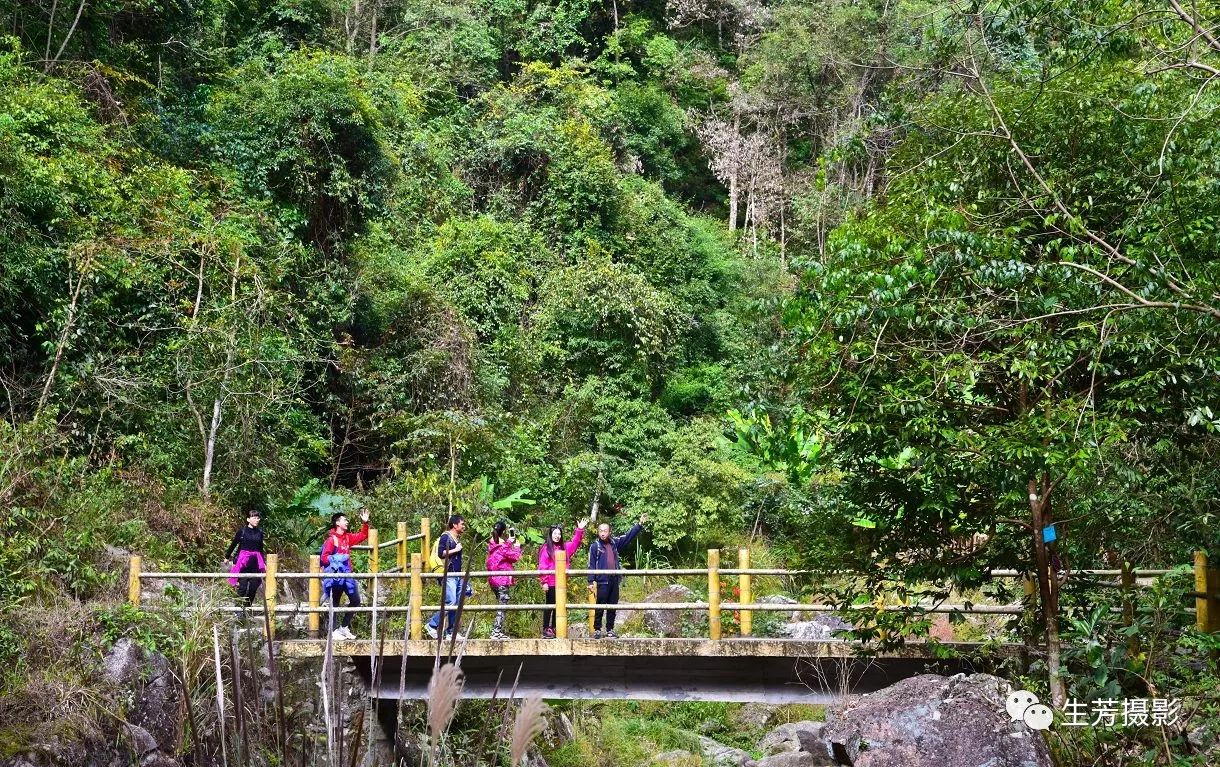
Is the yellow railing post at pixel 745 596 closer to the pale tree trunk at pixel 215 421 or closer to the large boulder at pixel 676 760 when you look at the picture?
the large boulder at pixel 676 760

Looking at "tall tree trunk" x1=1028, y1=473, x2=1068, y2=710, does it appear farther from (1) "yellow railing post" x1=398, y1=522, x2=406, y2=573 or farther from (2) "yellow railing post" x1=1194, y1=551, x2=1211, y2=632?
(1) "yellow railing post" x1=398, y1=522, x2=406, y2=573

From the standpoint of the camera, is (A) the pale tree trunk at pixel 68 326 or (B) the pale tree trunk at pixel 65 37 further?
(B) the pale tree trunk at pixel 65 37

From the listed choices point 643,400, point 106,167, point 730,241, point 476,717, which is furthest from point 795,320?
point 730,241

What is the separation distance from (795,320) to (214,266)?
27.6 feet

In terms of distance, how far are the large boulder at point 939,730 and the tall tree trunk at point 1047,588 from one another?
746mm

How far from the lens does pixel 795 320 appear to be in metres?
7.21

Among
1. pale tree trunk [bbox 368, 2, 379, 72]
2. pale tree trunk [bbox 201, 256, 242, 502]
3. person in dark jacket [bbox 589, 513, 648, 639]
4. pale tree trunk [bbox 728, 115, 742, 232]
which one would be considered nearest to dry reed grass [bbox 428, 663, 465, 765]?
person in dark jacket [bbox 589, 513, 648, 639]

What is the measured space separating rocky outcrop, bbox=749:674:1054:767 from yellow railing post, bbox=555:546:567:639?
3.49 metres

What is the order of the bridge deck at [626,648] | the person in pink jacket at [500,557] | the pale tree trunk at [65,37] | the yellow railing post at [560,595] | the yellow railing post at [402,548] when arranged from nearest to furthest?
the bridge deck at [626,648] < the yellow railing post at [560,595] < the person in pink jacket at [500,557] < the yellow railing post at [402,548] < the pale tree trunk at [65,37]

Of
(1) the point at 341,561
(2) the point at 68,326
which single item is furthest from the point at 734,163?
(1) the point at 341,561

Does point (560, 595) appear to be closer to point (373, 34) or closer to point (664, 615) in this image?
point (664, 615)

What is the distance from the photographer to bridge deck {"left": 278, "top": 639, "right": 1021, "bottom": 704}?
30.1 ft

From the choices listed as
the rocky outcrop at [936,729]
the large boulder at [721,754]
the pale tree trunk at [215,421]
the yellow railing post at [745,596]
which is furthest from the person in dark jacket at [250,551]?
the rocky outcrop at [936,729]

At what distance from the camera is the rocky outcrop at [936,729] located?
6.02m
